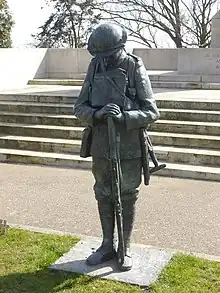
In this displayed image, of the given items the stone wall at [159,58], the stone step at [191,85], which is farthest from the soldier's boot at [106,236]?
the stone wall at [159,58]

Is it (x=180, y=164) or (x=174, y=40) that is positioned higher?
(x=174, y=40)

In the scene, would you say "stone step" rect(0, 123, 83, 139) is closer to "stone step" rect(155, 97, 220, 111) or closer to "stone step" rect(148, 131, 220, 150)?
"stone step" rect(148, 131, 220, 150)

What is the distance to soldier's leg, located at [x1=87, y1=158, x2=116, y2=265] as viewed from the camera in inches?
150

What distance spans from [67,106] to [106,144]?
256 inches

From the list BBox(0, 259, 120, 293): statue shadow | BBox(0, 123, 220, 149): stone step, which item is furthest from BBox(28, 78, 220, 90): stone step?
BBox(0, 259, 120, 293): statue shadow

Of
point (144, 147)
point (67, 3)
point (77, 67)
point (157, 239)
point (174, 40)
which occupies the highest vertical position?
point (67, 3)

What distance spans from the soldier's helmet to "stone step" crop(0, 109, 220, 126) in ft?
18.6

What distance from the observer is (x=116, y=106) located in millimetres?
3529

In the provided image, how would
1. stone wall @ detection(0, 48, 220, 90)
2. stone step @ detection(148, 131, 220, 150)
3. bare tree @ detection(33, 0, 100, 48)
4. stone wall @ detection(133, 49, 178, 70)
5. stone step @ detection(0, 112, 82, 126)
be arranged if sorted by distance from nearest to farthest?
stone step @ detection(148, 131, 220, 150), stone step @ detection(0, 112, 82, 126), stone wall @ detection(0, 48, 220, 90), stone wall @ detection(133, 49, 178, 70), bare tree @ detection(33, 0, 100, 48)

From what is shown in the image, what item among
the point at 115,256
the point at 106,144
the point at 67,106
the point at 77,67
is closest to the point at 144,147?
the point at 106,144

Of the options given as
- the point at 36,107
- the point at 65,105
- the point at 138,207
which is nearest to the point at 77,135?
the point at 65,105

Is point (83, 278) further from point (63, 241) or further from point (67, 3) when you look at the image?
point (67, 3)

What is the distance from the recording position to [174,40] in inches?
1196

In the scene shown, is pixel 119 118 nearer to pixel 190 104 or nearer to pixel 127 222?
pixel 127 222
